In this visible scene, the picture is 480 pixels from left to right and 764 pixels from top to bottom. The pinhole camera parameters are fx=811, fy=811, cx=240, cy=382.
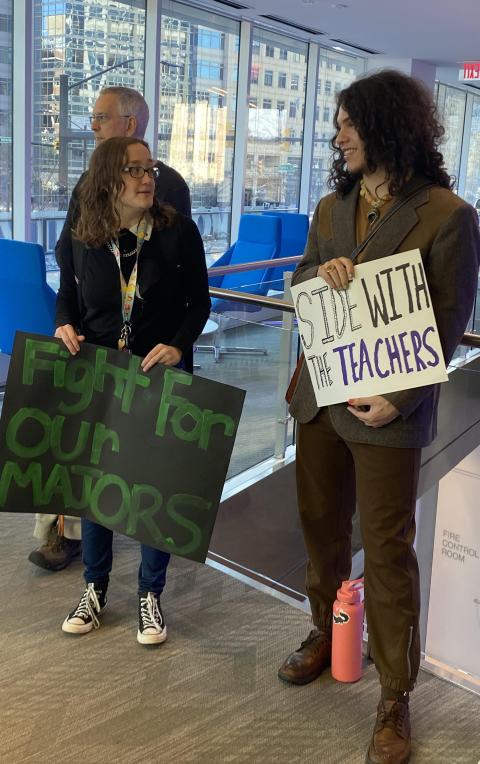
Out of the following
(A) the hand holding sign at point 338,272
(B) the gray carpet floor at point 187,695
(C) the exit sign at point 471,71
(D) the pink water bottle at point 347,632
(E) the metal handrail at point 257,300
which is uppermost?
(C) the exit sign at point 471,71

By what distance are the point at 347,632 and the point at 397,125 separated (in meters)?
1.32

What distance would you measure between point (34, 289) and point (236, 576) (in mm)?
1780

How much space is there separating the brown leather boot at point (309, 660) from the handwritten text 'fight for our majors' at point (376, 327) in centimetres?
80

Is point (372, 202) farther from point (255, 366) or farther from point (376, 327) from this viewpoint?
point (255, 366)

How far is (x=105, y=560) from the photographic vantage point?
2.55 metres

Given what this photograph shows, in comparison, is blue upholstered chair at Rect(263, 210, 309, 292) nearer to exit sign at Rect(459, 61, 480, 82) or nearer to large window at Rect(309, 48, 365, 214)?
large window at Rect(309, 48, 365, 214)

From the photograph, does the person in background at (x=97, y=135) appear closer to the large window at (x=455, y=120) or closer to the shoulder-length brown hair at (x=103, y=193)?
the shoulder-length brown hair at (x=103, y=193)

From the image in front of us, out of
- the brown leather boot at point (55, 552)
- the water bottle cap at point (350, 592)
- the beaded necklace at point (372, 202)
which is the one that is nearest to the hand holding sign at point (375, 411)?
the beaded necklace at point (372, 202)

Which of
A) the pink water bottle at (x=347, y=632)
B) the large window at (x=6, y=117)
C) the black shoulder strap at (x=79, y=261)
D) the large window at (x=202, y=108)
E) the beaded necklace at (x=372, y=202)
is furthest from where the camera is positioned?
the large window at (x=202, y=108)

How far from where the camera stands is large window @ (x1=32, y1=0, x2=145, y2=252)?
6.24 metres

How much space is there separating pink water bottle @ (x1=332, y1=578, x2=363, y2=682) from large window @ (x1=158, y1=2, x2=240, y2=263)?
6.25m

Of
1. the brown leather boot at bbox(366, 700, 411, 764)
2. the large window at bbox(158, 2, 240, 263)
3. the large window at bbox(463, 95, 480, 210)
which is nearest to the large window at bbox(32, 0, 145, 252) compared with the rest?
the large window at bbox(158, 2, 240, 263)

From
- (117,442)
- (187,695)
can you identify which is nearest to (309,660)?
(187,695)

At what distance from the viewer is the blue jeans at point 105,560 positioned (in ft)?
8.13
